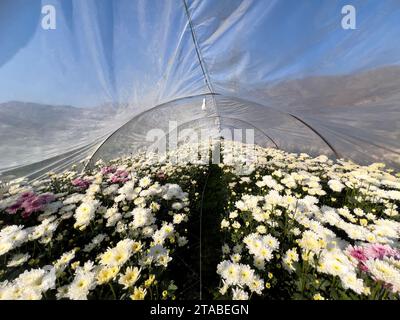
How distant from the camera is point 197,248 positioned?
42.1 inches

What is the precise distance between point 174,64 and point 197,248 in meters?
1.63

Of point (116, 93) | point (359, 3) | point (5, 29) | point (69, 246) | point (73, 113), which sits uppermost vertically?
point (359, 3)

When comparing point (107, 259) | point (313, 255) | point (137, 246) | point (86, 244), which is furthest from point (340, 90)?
point (86, 244)

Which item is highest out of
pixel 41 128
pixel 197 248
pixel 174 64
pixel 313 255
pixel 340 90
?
pixel 174 64

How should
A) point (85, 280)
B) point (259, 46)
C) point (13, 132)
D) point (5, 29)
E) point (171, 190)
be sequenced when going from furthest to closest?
1. point (259, 46)
2. point (171, 190)
3. point (13, 132)
4. point (5, 29)
5. point (85, 280)

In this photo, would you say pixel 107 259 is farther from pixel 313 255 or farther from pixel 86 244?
pixel 313 255

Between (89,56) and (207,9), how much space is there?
0.87 m

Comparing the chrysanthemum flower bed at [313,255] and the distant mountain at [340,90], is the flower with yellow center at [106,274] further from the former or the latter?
the distant mountain at [340,90]

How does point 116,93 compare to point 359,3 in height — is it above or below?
below

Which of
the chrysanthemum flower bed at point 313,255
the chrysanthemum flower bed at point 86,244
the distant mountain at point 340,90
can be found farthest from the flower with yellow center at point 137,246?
the distant mountain at point 340,90

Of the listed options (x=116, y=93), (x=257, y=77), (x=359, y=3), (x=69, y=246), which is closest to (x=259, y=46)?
(x=257, y=77)

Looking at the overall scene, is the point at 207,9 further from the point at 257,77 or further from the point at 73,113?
the point at 73,113

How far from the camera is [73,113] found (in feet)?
4.36

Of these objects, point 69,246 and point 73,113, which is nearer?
point 69,246
